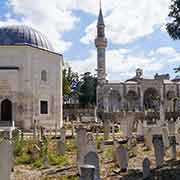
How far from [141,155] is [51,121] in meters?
19.1

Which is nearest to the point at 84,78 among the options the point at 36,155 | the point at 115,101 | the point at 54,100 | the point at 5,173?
the point at 115,101

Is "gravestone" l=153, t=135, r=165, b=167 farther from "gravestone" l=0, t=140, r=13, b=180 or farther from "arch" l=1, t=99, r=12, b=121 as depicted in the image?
"arch" l=1, t=99, r=12, b=121

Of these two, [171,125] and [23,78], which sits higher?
[23,78]

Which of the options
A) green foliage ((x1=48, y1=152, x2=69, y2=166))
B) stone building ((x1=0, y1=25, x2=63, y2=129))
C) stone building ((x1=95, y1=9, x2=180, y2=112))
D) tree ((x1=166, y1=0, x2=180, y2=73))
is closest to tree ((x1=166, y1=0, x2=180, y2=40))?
tree ((x1=166, y1=0, x2=180, y2=73))

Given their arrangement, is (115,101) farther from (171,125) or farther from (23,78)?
(171,125)

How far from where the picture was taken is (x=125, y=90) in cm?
6388

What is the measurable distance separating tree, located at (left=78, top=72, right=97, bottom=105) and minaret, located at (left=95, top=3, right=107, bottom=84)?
647 cm

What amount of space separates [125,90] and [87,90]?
31.1 ft

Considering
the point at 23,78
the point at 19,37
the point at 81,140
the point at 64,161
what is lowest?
the point at 64,161

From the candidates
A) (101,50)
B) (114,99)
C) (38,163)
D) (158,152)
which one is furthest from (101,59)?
(158,152)

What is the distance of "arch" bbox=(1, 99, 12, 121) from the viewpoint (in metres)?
28.6

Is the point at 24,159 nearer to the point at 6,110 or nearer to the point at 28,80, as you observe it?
the point at 28,80

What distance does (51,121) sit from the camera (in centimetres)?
3009

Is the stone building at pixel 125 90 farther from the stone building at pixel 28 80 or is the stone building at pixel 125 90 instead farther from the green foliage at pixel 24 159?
the green foliage at pixel 24 159
